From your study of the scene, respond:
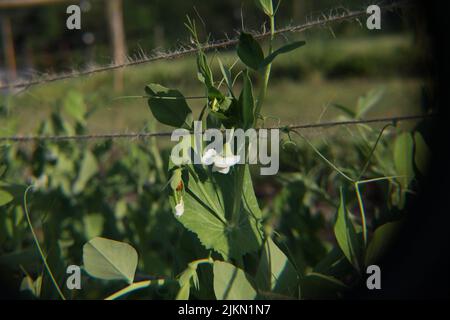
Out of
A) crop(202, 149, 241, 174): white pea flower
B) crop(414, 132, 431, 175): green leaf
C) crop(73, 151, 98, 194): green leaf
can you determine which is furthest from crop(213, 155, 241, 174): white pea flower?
crop(73, 151, 98, 194): green leaf

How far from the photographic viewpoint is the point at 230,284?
55 cm

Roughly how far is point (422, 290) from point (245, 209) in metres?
0.20

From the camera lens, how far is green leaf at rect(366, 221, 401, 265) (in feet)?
1.90

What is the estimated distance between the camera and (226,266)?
1.81ft

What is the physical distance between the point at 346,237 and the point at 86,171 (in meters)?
0.80

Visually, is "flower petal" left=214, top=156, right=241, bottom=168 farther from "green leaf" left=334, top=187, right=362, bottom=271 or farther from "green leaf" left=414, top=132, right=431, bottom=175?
"green leaf" left=414, top=132, right=431, bottom=175

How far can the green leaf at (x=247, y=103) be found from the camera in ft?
1.84

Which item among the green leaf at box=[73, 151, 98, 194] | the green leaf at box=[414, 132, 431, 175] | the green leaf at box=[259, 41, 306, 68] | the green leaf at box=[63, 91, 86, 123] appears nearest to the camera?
the green leaf at box=[259, 41, 306, 68]

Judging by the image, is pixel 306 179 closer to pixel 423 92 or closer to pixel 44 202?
pixel 423 92

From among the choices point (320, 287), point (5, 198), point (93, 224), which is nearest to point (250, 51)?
point (320, 287)

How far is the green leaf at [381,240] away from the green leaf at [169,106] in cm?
24

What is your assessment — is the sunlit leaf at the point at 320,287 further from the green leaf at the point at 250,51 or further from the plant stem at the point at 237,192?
the green leaf at the point at 250,51

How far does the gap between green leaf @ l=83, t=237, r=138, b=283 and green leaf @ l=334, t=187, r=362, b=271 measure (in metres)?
0.22

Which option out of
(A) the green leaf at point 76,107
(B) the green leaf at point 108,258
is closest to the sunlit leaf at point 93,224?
(A) the green leaf at point 76,107
